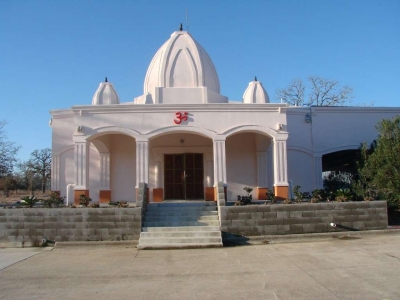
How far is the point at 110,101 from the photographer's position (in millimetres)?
18422

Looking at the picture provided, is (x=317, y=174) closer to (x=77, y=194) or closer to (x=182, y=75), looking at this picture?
(x=182, y=75)

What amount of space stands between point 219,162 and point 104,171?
6.05 m

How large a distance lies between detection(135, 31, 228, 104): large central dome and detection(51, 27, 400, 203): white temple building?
47 mm

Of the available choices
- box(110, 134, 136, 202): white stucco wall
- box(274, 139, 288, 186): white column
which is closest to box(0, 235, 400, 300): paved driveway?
box(274, 139, 288, 186): white column

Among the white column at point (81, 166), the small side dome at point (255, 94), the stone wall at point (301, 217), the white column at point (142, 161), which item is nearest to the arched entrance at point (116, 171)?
the white column at point (81, 166)

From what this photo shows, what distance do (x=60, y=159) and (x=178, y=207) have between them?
26.4 feet

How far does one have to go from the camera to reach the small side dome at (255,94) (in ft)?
62.1

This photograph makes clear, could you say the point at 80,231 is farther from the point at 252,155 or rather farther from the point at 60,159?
the point at 252,155

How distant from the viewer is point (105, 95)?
18500 mm

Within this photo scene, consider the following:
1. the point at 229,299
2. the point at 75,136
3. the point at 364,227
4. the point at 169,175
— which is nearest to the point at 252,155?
the point at 169,175

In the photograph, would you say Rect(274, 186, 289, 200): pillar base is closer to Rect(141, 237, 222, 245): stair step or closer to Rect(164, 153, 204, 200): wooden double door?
Rect(164, 153, 204, 200): wooden double door

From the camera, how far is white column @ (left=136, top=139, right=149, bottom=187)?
1571 cm

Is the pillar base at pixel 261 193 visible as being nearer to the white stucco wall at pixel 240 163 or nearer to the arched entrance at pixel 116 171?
the white stucco wall at pixel 240 163

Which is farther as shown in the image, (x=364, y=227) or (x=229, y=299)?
(x=364, y=227)
